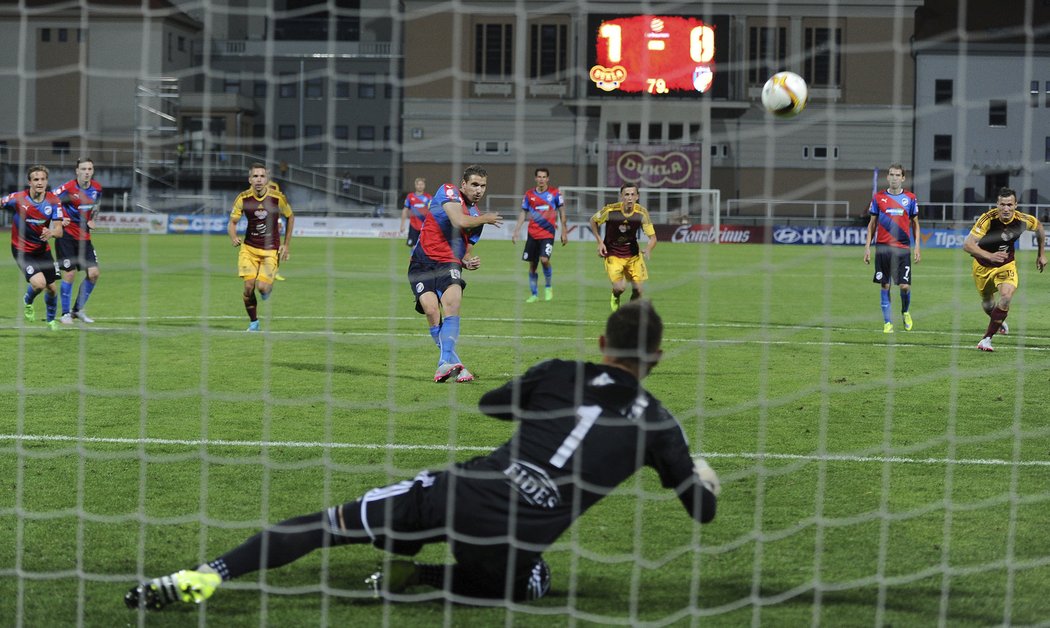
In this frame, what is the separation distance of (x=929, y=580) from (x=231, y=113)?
2373 inches

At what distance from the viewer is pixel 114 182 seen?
5081 cm

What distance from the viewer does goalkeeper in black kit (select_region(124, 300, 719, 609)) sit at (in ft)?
13.7

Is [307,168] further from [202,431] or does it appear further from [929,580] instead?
[929,580]

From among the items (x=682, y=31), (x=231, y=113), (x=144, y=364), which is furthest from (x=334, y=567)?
(x=231, y=113)

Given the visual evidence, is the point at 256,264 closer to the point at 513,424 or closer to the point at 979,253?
the point at 513,424

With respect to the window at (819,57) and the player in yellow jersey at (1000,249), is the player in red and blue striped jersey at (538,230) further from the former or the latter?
the window at (819,57)

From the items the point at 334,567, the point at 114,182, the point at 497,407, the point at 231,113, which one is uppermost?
the point at 231,113

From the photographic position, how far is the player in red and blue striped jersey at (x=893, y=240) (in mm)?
14562

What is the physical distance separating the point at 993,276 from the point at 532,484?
34.3ft

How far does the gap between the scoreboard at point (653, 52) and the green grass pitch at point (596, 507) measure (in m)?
30.5

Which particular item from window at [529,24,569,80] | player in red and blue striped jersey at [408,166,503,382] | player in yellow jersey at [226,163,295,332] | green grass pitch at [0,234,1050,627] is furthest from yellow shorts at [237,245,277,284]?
window at [529,24,569,80]

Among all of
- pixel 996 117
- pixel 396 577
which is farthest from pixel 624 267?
pixel 996 117

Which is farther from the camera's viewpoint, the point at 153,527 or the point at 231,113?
the point at 231,113

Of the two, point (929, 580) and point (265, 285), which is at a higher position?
point (265, 285)
